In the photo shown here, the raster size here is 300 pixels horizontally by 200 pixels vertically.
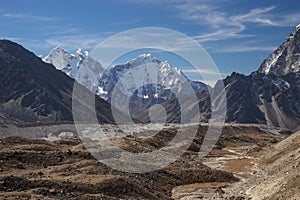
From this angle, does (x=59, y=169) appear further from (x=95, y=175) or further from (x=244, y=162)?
(x=244, y=162)

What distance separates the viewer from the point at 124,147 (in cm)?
9638

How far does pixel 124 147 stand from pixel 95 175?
3149 centimetres

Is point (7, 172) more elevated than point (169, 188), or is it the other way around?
point (7, 172)

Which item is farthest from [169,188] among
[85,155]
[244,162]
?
[244,162]

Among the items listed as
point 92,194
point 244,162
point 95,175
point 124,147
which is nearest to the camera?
point 92,194

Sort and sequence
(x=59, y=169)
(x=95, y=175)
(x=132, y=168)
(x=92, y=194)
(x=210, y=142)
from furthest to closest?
1. (x=210, y=142)
2. (x=132, y=168)
3. (x=59, y=169)
4. (x=95, y=175)
5. (x=92, y=194)

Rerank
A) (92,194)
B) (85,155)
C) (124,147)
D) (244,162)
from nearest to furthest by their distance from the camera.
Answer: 1. (92,194)
2. (85,155)
3. (124,147)
4. (244,162)

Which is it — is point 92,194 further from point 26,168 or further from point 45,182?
point 26,168

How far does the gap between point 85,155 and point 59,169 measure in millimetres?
14475

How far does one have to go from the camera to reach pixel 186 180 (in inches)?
3164

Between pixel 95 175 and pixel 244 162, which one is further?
pixel 244 162

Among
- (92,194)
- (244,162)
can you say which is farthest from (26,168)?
(244,162)

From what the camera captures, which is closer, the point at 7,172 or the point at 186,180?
the point at 7,172

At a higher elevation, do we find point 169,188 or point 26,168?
point 26,168
